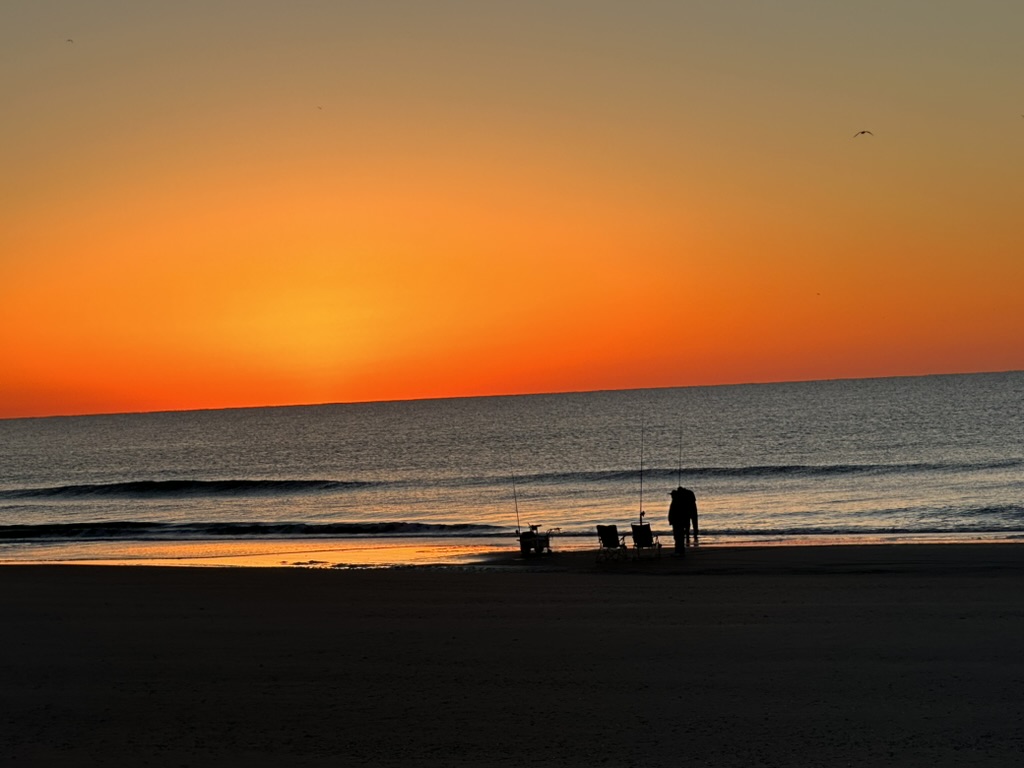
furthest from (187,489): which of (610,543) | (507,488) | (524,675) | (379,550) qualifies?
(524,675)

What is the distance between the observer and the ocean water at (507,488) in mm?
27406

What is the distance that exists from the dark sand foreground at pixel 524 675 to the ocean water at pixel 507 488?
353 inches

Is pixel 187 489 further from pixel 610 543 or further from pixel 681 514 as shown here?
pixel 681 514

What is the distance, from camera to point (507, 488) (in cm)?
4809

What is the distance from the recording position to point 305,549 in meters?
26.1

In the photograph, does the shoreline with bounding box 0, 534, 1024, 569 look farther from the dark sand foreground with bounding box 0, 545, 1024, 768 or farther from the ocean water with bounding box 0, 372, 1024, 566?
the dark sand foreground with bounding box 0, 545, 1024, 768

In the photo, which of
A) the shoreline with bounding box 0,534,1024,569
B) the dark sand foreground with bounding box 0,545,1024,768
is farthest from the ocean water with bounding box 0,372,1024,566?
the dark sand foreground with bounding box 0,545,1024,768

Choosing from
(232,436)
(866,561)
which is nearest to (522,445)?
(232,436)

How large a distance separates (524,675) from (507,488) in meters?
39.2

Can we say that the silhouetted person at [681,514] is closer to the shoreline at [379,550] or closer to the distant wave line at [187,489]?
the shoreline at [379,550]

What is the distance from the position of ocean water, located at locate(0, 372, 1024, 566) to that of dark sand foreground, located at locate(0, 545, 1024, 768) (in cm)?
898

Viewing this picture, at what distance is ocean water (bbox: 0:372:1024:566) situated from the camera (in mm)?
27406

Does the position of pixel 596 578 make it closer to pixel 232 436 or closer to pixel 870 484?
pixel 870 484

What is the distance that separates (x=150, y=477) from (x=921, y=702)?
212ft
